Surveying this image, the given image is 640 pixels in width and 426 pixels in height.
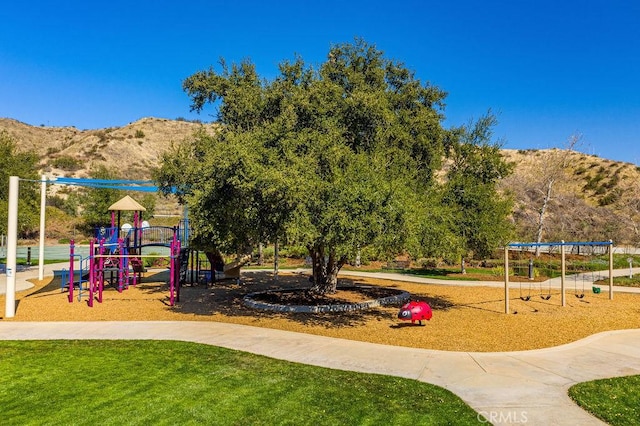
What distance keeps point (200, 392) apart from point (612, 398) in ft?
28.5

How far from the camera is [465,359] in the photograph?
12336mm

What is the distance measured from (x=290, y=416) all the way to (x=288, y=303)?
12280 millimetres

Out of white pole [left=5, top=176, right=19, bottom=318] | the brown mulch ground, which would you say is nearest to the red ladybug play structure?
the brown mulch ground

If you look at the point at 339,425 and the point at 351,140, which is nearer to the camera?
the point at 339,425

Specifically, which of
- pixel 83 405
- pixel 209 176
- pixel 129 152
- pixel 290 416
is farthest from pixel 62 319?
pixel 129 152

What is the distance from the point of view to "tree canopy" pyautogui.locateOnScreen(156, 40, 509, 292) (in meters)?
14.3

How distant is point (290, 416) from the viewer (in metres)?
8.37

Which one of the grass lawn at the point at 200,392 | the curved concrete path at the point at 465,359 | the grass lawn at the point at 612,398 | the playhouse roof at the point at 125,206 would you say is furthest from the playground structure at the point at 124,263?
the grass lawn at the point at 612,398

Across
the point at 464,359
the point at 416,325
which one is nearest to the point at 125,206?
the point at 416,325

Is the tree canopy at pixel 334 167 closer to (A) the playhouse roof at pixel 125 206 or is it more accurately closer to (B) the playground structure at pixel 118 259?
(B) the playground structure at pixel 118 259

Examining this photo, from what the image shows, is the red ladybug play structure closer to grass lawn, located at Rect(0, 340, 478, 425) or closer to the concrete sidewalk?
the concrete sidewalk

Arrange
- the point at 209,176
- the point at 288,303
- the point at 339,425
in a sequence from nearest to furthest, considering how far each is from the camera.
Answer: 1. the point at 339,425
2. the point at 209,176
3. the point at 288,303

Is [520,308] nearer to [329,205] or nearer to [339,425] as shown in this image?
[329,205]

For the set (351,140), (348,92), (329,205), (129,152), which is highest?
(129,152)
